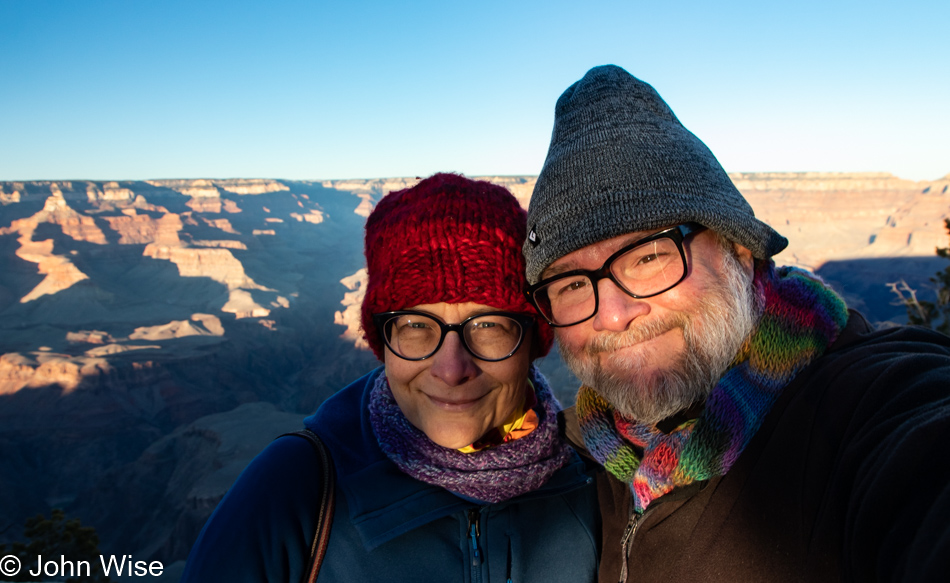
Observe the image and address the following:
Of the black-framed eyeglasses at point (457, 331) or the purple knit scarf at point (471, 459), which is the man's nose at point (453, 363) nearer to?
the black-framed eyeglasses at point (457, 331)

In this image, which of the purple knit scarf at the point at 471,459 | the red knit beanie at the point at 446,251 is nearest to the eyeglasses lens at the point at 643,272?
the red knit beanie at the point at 446,251

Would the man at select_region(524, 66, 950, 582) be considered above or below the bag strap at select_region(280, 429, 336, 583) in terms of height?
above

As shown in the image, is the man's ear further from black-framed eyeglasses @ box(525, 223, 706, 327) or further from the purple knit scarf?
the purple knit scarf

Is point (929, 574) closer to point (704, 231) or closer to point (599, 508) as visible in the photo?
point (704, 231)

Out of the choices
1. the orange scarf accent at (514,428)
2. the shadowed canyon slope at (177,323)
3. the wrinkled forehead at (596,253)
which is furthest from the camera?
the shadowed canyon slope at (177,323)

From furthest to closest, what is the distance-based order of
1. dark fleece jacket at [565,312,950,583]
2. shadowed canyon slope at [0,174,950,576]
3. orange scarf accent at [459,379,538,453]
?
shadowed canyon slope at [0,174,950,576] < orange scarf accent at [459,379,538,453] < dark fleece jacket at [565,312,950,583]

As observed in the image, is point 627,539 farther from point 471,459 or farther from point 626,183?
point 626,183

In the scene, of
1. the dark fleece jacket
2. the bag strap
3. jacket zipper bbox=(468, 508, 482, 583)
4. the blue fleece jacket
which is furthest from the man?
the bag strap
